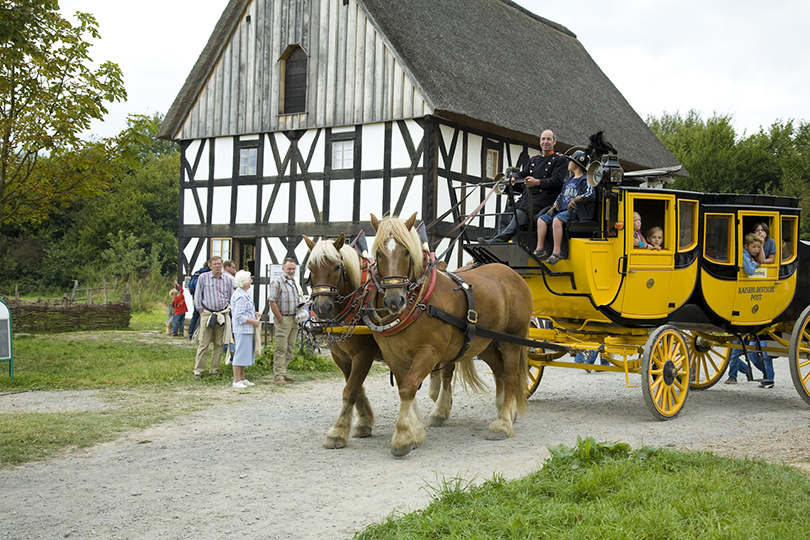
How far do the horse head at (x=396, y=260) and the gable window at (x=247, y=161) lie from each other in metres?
13.8

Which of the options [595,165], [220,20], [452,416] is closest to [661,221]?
[595,165]

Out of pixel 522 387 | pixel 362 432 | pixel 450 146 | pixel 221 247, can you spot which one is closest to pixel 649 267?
pixel 522 387

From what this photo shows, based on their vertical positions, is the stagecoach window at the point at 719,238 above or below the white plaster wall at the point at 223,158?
below

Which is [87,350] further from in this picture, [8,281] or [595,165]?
[8,281]

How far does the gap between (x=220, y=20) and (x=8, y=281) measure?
2274cm

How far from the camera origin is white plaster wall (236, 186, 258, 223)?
18.6 metres

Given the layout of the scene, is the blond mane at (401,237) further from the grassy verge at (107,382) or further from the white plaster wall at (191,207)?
the white plaster wall at (191,207)

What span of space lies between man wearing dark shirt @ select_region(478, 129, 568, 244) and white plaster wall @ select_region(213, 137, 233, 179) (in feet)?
41.9

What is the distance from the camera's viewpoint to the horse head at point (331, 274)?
5383 millimetres

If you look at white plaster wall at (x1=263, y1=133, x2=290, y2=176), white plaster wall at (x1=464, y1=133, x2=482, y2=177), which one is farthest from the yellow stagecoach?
white plaster wall at (x1=263, y1=133, x2=290, y2=176)

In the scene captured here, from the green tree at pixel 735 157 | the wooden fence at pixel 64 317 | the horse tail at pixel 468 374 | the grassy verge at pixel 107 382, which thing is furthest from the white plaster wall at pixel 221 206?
the green tree at pixel 735 157

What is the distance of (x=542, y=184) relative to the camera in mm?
7445

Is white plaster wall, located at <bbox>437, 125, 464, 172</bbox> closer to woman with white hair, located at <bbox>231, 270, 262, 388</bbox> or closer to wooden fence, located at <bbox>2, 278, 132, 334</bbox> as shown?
woman with white hair, located at <bbox>231, 270, 262, 388</bbox>

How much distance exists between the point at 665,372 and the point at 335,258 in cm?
350
